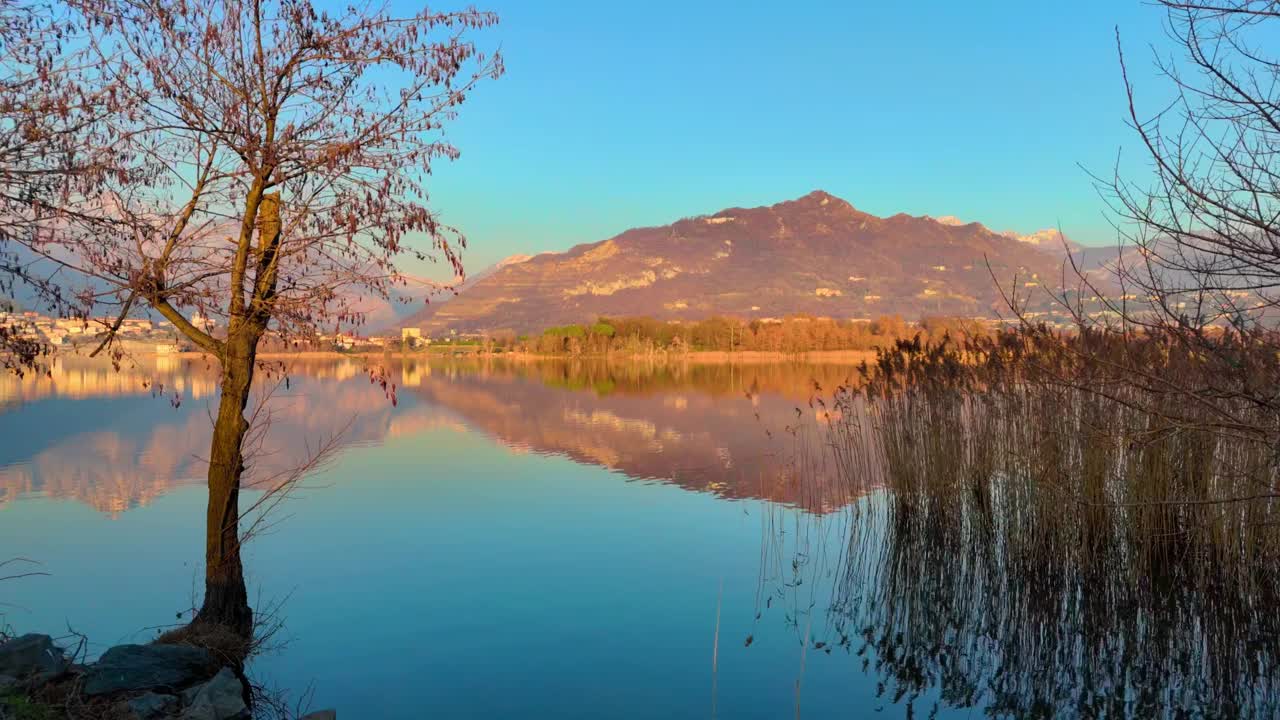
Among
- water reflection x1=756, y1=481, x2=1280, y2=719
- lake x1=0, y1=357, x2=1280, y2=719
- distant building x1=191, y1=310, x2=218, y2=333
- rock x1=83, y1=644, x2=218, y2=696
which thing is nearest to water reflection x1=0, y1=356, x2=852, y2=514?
lake x1=0, y1=357, x2=1280, y2=719

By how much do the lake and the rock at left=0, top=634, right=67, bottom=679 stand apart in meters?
1.64

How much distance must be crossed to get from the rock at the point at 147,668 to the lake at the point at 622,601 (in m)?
0.71

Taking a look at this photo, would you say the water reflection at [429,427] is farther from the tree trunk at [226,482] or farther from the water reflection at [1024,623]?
the water reflection at [1024,623]

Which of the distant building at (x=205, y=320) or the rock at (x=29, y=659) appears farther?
the distant building at (x=205, y=320)

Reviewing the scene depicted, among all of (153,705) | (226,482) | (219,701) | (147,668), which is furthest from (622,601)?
(153,705)

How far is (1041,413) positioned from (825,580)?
3.33 m

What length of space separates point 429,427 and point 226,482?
24409 mm

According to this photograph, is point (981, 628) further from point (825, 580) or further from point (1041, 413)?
point (1041, 413)

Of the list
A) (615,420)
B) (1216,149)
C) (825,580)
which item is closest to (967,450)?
(825,580)

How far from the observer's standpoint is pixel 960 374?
11.3m

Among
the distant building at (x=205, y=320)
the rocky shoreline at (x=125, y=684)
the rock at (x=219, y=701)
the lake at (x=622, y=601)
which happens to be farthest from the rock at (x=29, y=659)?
the distant building at (x=205, y=320)

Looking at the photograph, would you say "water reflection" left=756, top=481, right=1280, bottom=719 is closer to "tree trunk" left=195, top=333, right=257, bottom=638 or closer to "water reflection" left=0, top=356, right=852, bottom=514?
"water reflection" left=0, top=356, right=852, bottom=514

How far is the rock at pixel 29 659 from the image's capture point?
5855mm

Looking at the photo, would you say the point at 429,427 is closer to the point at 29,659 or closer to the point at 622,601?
the point at 622,601
